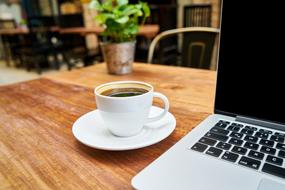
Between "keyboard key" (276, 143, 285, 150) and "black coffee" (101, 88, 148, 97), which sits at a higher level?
"black coffee" (101, 88, 148, 97)

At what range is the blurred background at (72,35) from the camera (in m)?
2.69

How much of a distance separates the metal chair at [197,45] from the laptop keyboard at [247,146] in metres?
0.88

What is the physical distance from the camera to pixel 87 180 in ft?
1.07

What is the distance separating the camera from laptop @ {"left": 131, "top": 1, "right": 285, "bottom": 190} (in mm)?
297

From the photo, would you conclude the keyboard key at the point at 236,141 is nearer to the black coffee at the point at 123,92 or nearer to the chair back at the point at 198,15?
the black coffee at the point at 123,92

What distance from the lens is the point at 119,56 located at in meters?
0.88

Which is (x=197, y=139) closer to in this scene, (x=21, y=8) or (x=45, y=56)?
(x=45, y=56)

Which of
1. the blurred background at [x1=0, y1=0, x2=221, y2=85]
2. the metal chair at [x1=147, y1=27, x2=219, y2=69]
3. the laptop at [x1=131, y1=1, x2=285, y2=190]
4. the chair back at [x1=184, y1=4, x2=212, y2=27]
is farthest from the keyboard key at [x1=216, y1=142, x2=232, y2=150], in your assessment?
the chair back at [x1=184, y1=4, x2=212, y2=27]

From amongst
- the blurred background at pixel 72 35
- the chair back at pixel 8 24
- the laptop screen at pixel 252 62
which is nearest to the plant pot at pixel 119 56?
the laptop screen at pixel 252 62

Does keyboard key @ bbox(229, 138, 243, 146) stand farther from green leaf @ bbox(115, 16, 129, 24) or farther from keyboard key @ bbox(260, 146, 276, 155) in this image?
green leaf @ bbox(115, 16, 129, 24)

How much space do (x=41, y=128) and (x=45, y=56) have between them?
4.24 metres

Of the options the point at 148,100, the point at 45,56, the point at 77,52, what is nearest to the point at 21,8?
the point at 45,56

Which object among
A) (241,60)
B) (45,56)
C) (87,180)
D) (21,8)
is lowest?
(45,56)

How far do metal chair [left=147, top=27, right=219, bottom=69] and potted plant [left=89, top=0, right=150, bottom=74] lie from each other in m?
0.39
